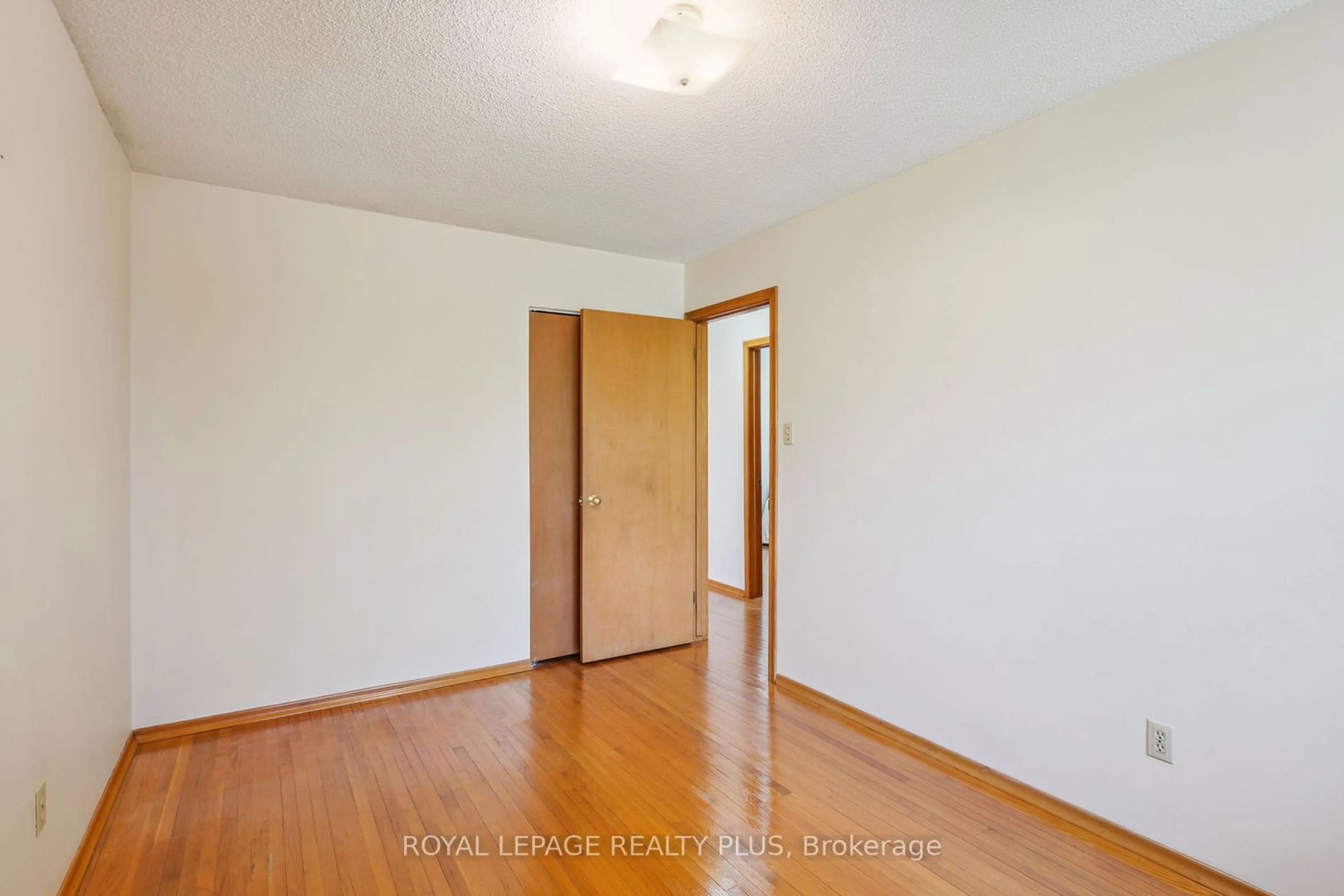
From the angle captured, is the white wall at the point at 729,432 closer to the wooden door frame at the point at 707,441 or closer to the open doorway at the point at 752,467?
the open doorway at the point at 752,467

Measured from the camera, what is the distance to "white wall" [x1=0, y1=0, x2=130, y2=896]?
1454 millimetres

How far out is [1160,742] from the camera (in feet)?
6.56

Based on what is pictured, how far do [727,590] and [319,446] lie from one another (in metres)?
3.48

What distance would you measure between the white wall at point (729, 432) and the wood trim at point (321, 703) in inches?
89.2

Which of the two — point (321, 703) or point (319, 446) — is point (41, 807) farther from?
point (319, 446)

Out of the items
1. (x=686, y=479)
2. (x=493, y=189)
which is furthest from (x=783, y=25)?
(x=686, y=479)

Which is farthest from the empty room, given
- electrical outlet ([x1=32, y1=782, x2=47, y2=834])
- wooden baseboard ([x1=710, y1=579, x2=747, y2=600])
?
wooden baseboard ([x1=710, y1=579, x2=747, y2=600])

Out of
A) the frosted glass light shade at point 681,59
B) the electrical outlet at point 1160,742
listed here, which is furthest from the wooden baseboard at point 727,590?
the frosted glass light shade at point 681,59

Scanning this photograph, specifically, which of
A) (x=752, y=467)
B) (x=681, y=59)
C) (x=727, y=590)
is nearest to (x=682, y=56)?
(x=681, y=59)

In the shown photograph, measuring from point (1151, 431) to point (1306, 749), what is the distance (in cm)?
94

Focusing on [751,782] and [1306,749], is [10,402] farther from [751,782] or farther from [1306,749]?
[1306,749]

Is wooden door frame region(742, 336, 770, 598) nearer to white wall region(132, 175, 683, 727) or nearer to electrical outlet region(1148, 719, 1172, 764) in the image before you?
white wall region(132, 175, 683, 727)

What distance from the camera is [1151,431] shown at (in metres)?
2.03

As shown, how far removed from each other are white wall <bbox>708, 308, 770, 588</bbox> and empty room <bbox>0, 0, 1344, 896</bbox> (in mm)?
1669
